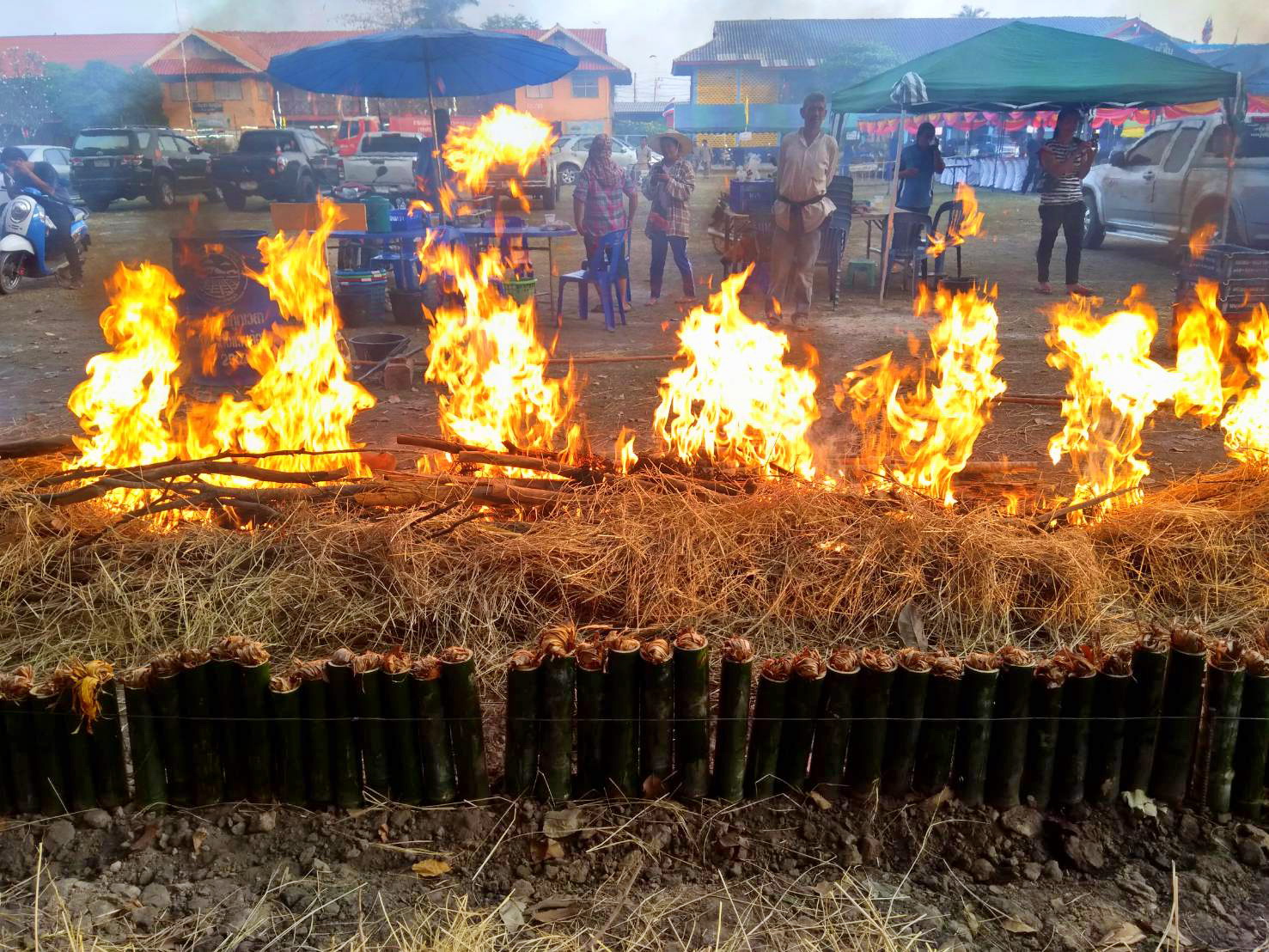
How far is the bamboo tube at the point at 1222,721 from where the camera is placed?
111 inches

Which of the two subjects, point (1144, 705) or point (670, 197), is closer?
point (1144, 705)

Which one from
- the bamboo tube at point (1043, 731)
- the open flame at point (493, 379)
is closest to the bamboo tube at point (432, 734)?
the bamboo tube at point (1043, 731)

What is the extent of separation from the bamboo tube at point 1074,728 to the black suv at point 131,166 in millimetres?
19940

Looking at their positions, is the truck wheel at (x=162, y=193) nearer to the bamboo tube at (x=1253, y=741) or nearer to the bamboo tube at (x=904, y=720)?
the bamboo tube at (x=904, y=720)

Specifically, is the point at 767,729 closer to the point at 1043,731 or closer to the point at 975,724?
the point at 975,724

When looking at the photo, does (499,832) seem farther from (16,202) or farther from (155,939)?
(16,202)

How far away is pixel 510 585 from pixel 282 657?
3.02 ft

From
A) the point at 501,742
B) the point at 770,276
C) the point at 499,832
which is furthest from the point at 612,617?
the point at 770,276

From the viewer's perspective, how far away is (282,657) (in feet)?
12.2

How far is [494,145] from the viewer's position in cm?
1781

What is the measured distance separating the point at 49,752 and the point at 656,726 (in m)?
1.80

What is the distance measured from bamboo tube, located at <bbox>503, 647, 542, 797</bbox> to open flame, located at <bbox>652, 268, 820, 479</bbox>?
6.55 feet

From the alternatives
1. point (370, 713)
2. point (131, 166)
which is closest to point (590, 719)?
point (370, 713)

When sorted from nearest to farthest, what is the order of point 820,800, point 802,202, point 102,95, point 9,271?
point 820,800, point 802,202, point 9,271, point 102,95
